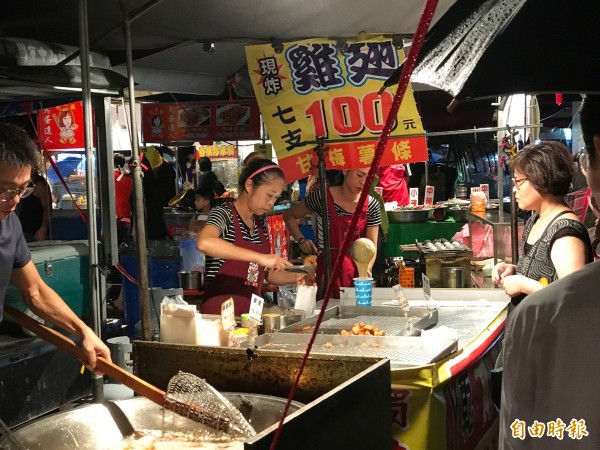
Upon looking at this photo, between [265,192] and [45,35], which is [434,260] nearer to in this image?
[265,192]

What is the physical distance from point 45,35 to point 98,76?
0.69 metres

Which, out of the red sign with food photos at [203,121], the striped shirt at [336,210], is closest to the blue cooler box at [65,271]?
the striped shirt at [336,210]

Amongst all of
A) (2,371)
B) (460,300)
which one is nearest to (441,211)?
(460,300)

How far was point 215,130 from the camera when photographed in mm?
8875

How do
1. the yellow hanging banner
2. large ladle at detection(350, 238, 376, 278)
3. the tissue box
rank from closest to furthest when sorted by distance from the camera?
the tissue box
large ladle at detection(350, 238, 376, 278)
the yellow hanging banner

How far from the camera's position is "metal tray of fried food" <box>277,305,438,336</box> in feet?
10.7

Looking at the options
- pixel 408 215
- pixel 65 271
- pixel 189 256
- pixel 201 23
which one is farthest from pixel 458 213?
pixel 65 271

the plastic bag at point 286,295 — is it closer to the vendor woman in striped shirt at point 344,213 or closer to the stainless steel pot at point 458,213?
the vendor woman in striped shirt at point 344,213

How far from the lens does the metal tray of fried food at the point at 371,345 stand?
110 inches

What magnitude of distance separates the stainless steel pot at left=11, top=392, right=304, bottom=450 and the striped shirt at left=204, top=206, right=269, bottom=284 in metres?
1.61

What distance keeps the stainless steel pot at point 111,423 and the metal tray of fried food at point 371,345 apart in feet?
1.63

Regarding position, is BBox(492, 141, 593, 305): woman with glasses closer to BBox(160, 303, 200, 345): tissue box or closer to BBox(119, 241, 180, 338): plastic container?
BBox(160, 303, 200, 345): tissue box

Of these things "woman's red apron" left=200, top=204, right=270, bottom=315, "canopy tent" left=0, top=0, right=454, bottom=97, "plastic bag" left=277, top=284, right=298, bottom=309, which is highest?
"canopy tent" left=0, top=0, right=454, bottom=97

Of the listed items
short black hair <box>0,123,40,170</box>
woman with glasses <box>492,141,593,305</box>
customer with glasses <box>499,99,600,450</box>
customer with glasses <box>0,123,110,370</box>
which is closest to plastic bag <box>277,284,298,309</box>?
woman with glasses <box>492,141,593,305</box>
